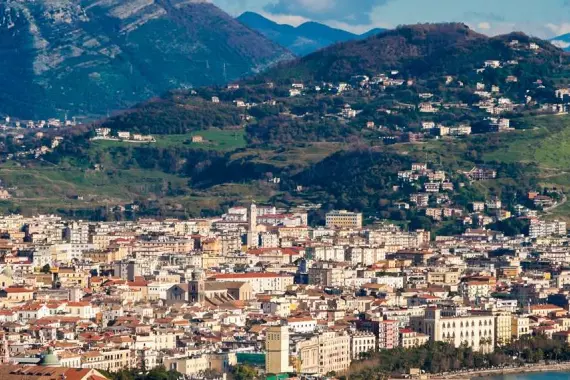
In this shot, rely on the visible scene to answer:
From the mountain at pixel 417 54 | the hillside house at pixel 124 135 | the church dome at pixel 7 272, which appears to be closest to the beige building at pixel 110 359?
the church dome at pixel 7 272

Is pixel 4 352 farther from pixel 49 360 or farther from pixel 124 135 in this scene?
pixel 124 135

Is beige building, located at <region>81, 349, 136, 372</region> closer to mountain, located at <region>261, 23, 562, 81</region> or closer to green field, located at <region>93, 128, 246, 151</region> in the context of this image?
green field, located at <region>93, 128, 246, 151</region>

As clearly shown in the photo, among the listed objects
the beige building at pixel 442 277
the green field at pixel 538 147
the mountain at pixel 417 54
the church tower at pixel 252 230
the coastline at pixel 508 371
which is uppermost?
the mountain at pixel 417 54

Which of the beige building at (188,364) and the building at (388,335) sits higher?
the building at (388,335)

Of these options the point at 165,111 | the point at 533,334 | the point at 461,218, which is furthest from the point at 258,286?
Answer: the point at 165,111

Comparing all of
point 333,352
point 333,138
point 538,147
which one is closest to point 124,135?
point 333,138

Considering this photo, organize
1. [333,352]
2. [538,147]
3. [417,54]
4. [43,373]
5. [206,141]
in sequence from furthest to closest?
[417,54] < [206,141] < [538,147] < [333,352] < [43,373]

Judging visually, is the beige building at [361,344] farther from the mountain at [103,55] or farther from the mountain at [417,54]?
the mountain at [103,55]
